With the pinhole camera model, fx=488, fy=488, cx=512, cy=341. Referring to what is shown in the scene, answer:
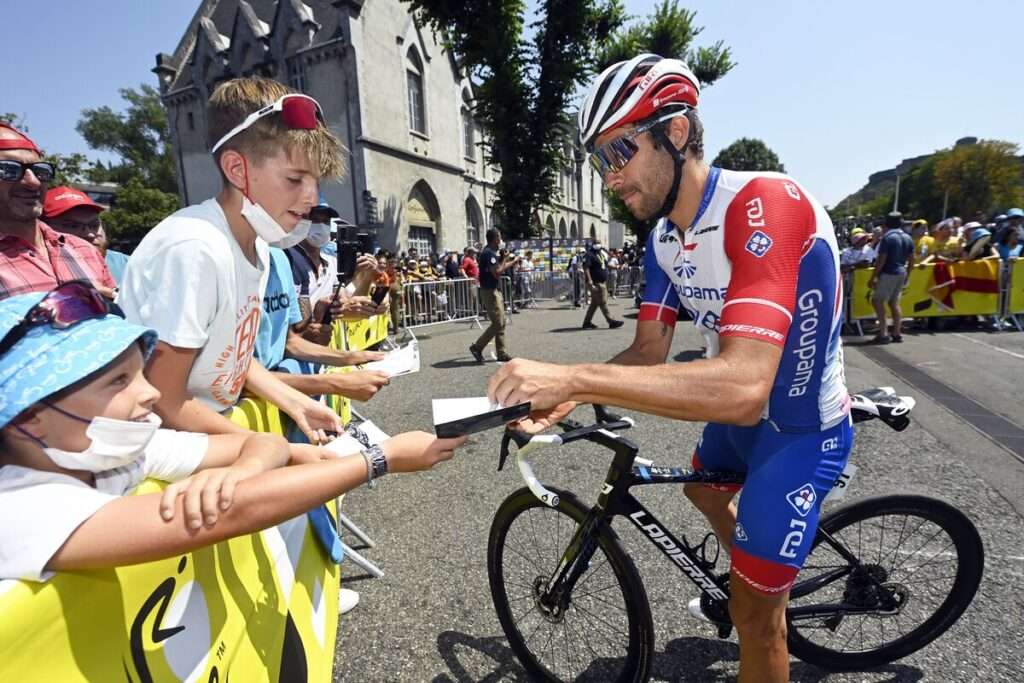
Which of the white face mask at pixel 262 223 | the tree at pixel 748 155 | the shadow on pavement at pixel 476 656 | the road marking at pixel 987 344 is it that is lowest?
the shadow on pavement at pixel 476 656

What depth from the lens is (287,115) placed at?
1.84 meters

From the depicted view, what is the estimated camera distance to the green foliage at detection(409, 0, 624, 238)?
19781 mm

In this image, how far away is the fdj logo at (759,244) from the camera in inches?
57.9

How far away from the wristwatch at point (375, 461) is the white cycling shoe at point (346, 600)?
182cm

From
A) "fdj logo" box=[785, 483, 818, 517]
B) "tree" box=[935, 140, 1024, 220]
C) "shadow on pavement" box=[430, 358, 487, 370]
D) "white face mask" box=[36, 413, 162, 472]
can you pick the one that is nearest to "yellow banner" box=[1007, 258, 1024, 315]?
"shadow on pavement" box=[430, 358, 487, 370]

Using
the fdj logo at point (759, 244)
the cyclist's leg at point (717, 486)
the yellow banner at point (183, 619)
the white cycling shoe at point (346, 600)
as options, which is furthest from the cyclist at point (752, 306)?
the white cycling shoe at point (346, 600)

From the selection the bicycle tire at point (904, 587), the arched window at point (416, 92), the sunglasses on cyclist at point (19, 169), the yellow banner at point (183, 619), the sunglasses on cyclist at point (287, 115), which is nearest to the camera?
the yellow banner at point (183, 619)

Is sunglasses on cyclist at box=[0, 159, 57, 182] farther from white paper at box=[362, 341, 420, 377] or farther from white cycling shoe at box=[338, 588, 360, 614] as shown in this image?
white cycling shoe at box=[338, 588, 360, 614]

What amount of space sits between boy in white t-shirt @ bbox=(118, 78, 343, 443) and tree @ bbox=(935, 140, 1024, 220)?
244 ft

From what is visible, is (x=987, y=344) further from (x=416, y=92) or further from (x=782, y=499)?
(x=416, y=92)

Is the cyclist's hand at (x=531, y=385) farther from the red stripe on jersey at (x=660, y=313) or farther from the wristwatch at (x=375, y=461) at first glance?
the red stripe on jersey at (x=660, y=313)

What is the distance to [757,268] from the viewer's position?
145 cm

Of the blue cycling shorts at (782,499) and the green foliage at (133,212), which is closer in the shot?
the blue cycling shorts at (782,499)

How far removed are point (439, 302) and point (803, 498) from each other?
42.6ft
